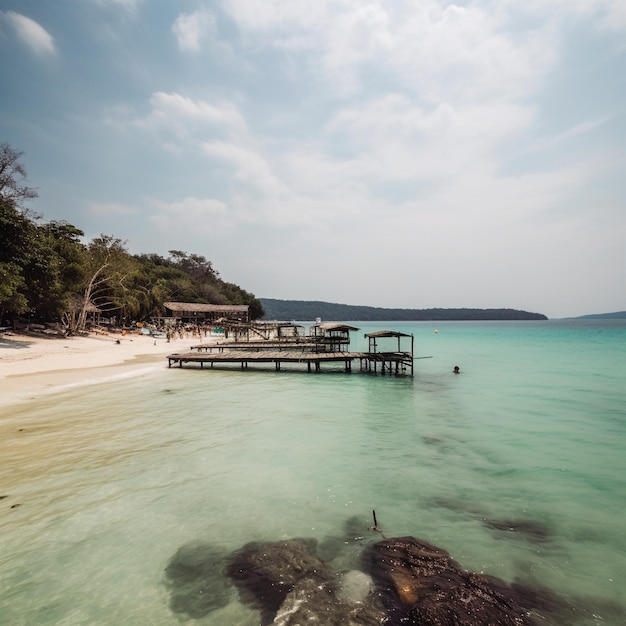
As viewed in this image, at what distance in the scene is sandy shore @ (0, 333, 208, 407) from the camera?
16156 mm

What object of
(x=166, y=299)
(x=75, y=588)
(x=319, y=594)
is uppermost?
(x=166, y=299)

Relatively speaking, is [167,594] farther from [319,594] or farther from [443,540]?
[443,540]

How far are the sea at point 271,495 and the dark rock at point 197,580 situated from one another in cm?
2

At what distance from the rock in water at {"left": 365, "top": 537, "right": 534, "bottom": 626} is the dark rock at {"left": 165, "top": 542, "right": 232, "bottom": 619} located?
77.4 inches

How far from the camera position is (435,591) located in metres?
4.08

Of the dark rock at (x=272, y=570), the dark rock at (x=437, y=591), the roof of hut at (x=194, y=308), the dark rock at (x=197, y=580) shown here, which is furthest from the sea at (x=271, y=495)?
the roof of hut at (x=194, y=308)

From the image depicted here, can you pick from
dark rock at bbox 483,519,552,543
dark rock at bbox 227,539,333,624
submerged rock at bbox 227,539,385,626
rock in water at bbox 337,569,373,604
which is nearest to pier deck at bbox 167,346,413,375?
dark rock at bbox 483,519,552,543

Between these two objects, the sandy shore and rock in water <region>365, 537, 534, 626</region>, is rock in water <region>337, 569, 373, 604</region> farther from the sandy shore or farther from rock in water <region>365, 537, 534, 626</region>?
the sandy shore

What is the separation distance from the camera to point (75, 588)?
15.0 feet

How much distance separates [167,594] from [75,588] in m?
1.25

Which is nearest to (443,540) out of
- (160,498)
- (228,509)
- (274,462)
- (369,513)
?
(369,513)

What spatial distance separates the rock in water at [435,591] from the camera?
3.67 meters

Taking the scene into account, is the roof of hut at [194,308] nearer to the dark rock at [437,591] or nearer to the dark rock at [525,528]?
the dark rock at [525,528]

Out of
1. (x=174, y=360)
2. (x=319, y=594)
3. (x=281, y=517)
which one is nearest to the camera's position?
(x=319, y=594)
